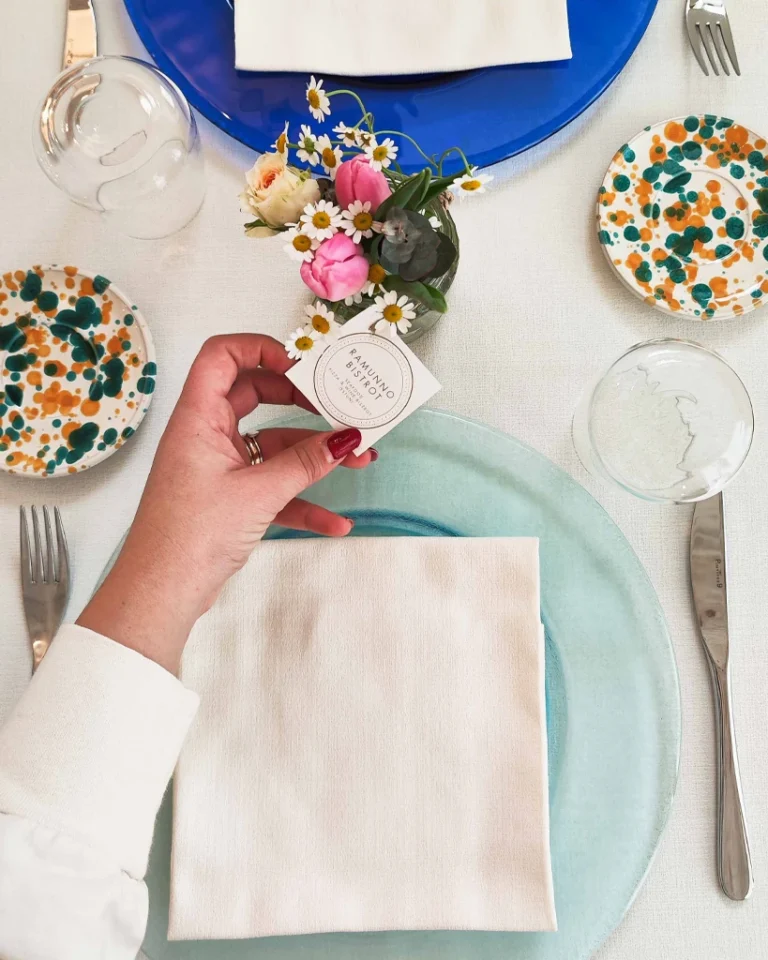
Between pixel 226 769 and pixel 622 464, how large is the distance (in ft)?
1.34

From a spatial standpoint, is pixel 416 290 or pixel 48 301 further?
pixel 48 301

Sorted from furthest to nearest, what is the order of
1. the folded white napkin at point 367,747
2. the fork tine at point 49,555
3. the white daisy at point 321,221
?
the fork tine at point 49,555, the folded white napkin at point 367,747, the white daisy at point 321,221

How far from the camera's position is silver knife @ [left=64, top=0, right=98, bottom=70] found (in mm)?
738

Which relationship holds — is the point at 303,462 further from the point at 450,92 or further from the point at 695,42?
the point at 695,42

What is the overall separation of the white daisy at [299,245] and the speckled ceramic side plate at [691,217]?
1.06 ft

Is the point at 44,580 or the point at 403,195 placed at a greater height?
the point at 403,195

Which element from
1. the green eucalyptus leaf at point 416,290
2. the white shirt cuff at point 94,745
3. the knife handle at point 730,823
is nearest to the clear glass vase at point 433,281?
the green eucalyptus leaf at point 416,290

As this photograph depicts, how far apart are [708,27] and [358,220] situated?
485 millimetres

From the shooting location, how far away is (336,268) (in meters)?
0.46

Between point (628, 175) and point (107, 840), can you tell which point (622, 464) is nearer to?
point (628, 175)

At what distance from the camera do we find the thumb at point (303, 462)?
0.56 metres

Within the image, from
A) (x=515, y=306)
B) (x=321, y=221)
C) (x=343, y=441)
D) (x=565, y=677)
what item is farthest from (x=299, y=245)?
(x=565, y=677)

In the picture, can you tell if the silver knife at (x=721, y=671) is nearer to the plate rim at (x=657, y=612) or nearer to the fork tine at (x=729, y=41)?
the plate rim at (x=657, y=612)

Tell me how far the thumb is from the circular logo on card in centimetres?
1
